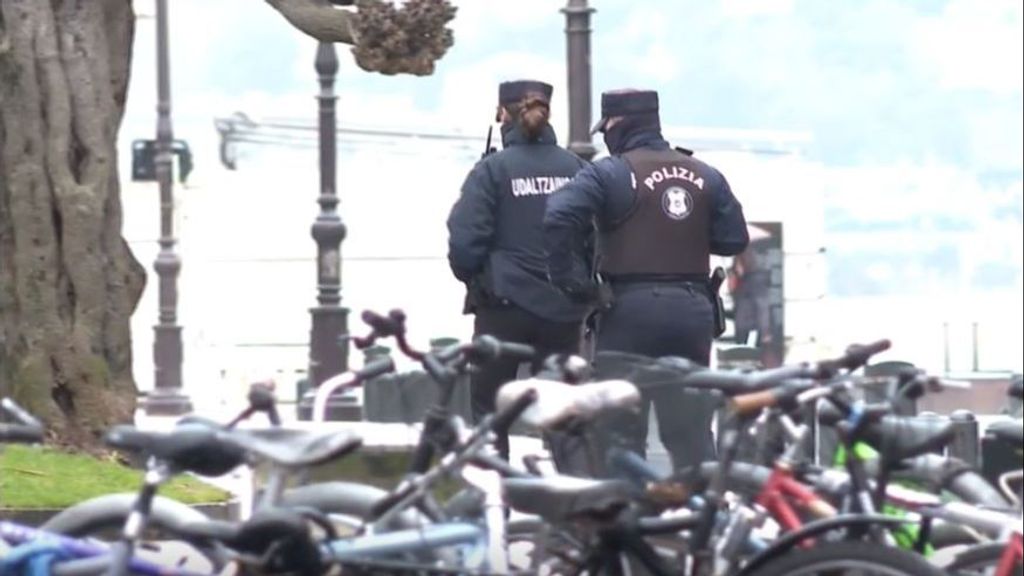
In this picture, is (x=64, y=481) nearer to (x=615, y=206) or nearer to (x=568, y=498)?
(x=615, y=206)

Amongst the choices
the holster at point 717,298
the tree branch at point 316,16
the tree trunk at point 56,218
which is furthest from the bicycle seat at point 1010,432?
the tree trunk at point 56,218

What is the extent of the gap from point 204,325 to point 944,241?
1816cm

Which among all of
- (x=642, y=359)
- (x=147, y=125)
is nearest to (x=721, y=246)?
(x=642, y=359)

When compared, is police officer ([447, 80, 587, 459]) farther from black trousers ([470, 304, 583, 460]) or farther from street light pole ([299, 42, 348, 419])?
street light pole ([299, 42, 348, 419])

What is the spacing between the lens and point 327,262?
23969 millimetres

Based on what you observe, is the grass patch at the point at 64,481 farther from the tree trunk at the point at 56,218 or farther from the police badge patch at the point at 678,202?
the police badge patch at the point at 678,202

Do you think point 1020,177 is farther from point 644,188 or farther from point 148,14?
point 644,188

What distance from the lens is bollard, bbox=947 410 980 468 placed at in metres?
7.09

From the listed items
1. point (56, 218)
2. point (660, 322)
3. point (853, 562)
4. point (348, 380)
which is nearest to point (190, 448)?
point (348, 380)

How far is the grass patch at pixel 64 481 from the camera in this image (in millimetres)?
11398

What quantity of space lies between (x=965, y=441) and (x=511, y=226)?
299cm

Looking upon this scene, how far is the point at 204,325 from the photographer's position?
34.2 meters

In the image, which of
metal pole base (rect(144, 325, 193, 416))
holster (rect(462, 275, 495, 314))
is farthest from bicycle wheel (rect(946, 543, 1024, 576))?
metal pole base (rect(144, 325, 193, 416))

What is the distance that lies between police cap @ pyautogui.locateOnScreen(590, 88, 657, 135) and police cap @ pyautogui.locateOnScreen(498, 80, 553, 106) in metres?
0.57
